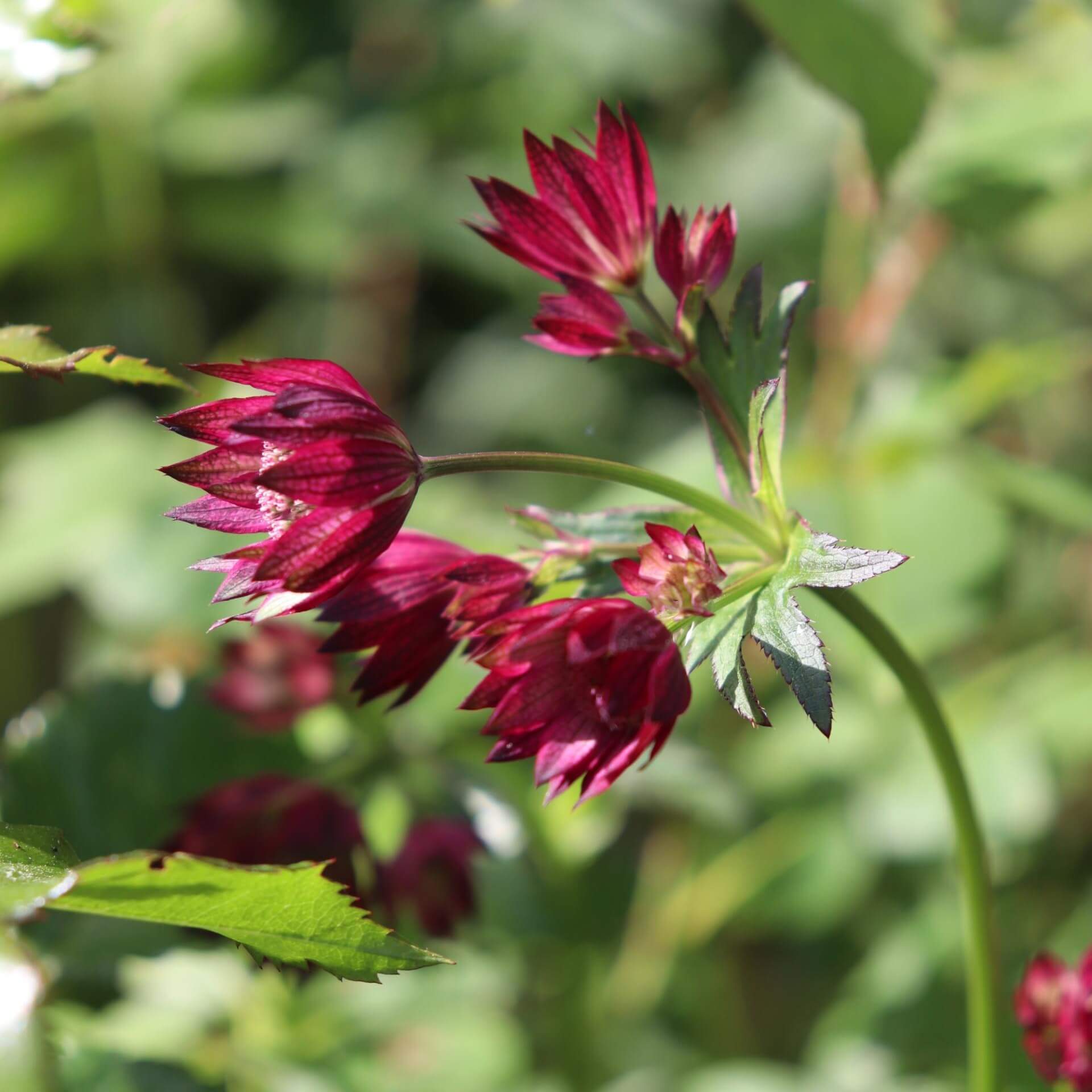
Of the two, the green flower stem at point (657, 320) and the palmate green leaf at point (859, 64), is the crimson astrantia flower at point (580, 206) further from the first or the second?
the palmate green leaf at point (859, 64)

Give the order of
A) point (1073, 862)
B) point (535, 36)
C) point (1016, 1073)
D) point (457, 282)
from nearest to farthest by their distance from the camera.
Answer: point (1016, 1073), point (1073, 862), point (535, 36), point (457, 282)

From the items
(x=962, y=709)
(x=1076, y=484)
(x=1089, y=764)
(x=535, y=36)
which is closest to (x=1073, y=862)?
(x=1089, y=764)

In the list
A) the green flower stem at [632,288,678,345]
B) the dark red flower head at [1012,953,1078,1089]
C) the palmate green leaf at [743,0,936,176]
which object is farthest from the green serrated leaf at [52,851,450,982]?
the palmate green leaf at [743,0,936,176]

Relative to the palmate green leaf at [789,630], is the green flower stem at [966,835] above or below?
below

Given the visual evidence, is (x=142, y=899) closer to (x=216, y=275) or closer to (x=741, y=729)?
(x=741, y=729)

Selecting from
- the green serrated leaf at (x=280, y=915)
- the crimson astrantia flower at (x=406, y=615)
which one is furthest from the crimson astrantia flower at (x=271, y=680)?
the green serrated leaf at (x=280, y=915)
